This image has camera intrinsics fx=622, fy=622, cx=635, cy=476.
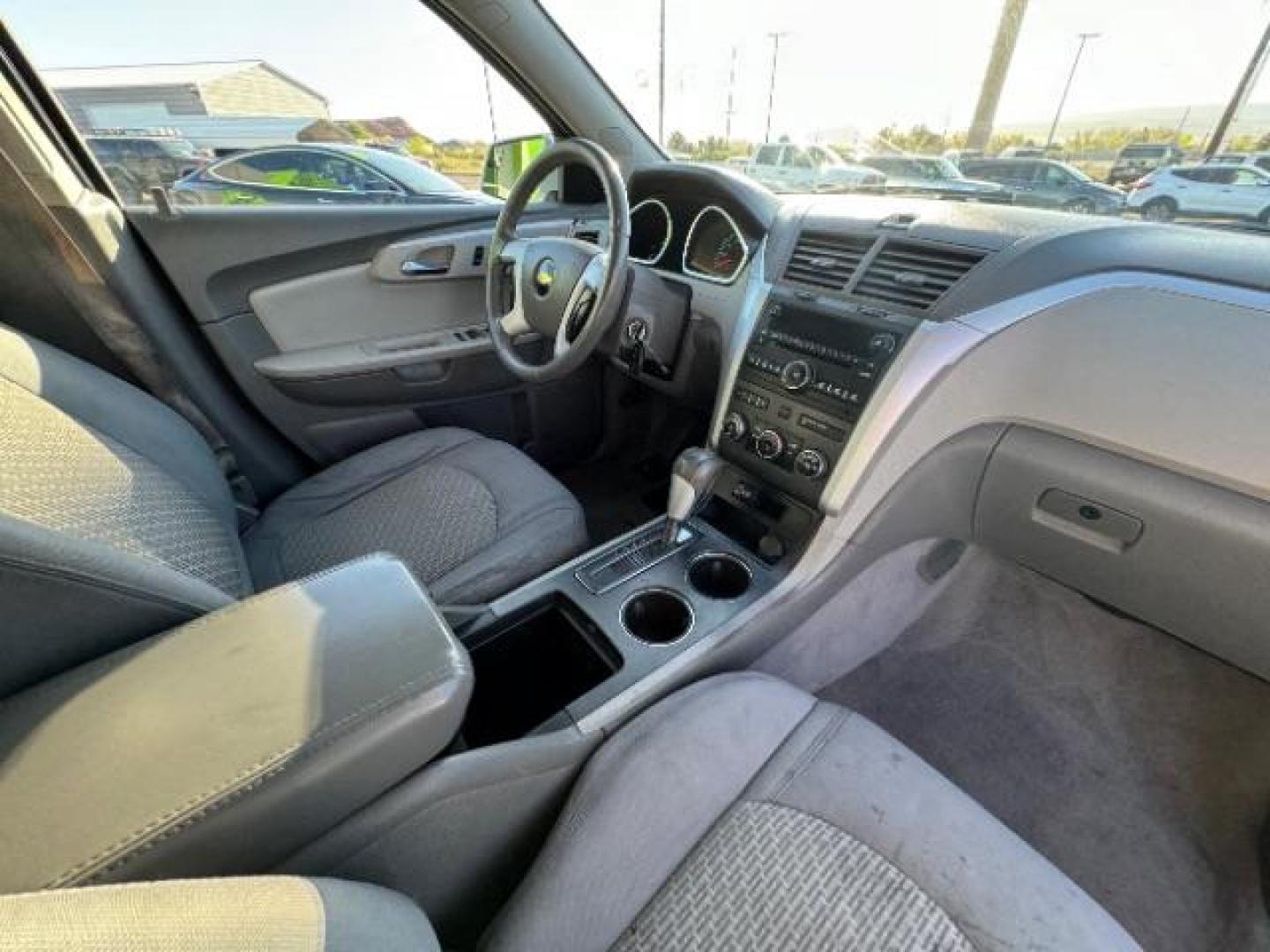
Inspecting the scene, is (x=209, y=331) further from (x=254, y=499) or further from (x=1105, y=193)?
(x=1105, y=193)

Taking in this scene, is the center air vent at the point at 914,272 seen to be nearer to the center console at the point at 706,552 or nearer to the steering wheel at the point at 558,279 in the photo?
the center console at the point at 706,552

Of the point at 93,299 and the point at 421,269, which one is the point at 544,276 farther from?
the point at 93,299

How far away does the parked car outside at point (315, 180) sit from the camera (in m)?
1.59

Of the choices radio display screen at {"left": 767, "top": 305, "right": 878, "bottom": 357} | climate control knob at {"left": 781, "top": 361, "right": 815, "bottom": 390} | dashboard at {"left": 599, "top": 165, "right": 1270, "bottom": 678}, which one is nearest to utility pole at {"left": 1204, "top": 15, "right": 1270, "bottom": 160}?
dashboard at {"left": 599, "top": 165, "right": 1270, "bottom": 678}

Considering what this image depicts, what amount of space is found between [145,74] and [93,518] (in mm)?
1331

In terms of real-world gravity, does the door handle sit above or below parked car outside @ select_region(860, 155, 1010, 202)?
below

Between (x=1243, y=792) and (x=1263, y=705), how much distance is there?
18 cm

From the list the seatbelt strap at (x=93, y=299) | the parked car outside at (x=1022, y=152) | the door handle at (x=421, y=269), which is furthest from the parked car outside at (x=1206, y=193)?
the seatbelt strap at (x=93, y=299)

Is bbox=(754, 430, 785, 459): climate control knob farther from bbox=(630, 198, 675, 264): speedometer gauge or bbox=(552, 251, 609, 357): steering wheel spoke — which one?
bbox=(630, 198, 675, 264): speedometer gauge

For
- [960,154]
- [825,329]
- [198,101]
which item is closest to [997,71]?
[960,154]

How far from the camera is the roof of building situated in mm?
1352

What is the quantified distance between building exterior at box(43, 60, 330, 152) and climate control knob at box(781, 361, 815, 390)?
1.46 meters

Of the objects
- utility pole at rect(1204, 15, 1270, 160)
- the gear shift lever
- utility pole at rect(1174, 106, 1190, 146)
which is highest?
utility pole at rect(1204, 15, 1270, 160)

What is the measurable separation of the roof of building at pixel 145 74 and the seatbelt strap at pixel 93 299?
0.97 ft
